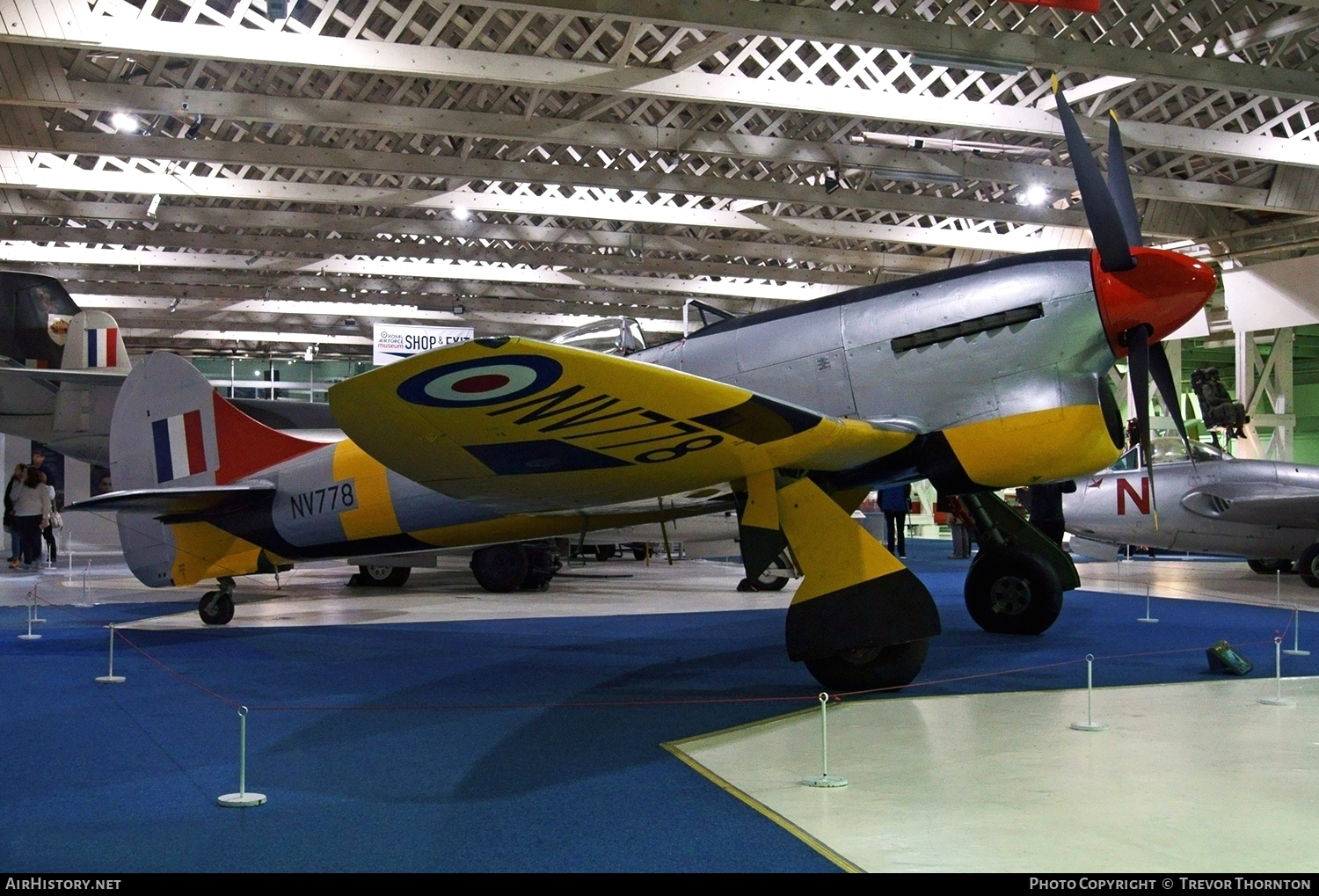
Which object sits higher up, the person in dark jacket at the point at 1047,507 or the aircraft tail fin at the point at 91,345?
the aircraft tail fin at the point at 91,345

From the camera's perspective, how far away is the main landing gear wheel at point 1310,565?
419 inches

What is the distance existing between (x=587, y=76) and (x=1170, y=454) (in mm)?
8764

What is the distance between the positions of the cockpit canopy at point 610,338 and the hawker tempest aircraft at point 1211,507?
21.4 ft

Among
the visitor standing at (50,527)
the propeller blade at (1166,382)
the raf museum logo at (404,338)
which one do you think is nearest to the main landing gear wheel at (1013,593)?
the propeller blade at (1166,382)

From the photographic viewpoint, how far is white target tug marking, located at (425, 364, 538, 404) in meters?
3.33

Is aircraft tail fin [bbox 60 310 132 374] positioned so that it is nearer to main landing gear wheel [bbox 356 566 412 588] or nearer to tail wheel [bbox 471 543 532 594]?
main landing gear wheel [bbox 356 566 412 588]

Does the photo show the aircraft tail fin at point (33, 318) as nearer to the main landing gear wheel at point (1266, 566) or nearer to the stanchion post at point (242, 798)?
the stanchion post at point (242, 798)

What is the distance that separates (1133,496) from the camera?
1220cm

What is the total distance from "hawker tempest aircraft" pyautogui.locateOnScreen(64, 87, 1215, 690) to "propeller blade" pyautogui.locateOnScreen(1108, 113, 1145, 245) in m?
0.01

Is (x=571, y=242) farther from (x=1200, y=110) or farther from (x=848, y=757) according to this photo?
(x=848, y=757)

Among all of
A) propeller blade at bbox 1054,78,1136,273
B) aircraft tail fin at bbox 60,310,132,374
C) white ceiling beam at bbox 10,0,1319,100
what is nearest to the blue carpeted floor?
→ propeller blade at bbox 1054,78,1136,273

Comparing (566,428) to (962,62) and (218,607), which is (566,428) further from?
(962,62)

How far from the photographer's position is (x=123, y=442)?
24.7 ft

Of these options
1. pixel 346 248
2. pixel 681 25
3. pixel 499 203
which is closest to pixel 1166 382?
pixel 681 25
